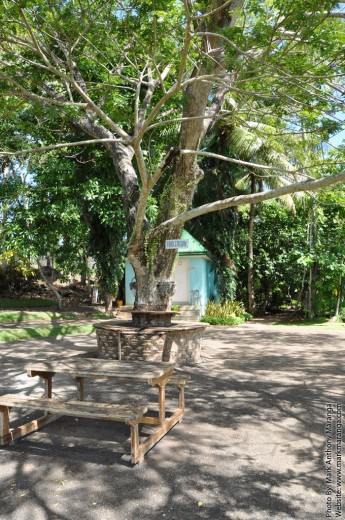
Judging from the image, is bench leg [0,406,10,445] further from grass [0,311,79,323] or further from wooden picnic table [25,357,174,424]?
grass [0,311,79,323]

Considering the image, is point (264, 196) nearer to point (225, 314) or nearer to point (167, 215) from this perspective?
point (167, 215)

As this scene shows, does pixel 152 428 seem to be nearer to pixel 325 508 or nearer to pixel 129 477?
pixel 129 477

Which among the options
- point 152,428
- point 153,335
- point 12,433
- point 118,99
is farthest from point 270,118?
point 12,433

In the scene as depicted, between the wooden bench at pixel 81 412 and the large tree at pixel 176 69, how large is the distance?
3529mm

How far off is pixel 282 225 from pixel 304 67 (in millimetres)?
13836

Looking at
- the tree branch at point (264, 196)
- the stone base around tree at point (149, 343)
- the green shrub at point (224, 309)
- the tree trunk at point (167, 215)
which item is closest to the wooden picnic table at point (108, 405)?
the stone base around tree at point (149, 343)

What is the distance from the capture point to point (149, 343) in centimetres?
805

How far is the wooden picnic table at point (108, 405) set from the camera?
385 cm

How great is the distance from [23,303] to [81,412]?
725 inches

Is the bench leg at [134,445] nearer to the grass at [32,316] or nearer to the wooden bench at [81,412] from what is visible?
the wooden bench at [81,412]

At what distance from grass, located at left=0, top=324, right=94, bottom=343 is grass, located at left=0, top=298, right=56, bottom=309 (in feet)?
25.0

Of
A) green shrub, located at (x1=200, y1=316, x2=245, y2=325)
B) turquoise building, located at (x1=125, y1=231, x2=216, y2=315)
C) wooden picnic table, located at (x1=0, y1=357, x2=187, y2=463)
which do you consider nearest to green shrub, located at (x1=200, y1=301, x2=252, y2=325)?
green shrub, located at (x1=200, y1=316, x2=245, y2=325)

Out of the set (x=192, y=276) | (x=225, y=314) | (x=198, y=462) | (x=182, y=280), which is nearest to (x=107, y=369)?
(x=198, y=462)

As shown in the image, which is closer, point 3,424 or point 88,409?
point 88,409
